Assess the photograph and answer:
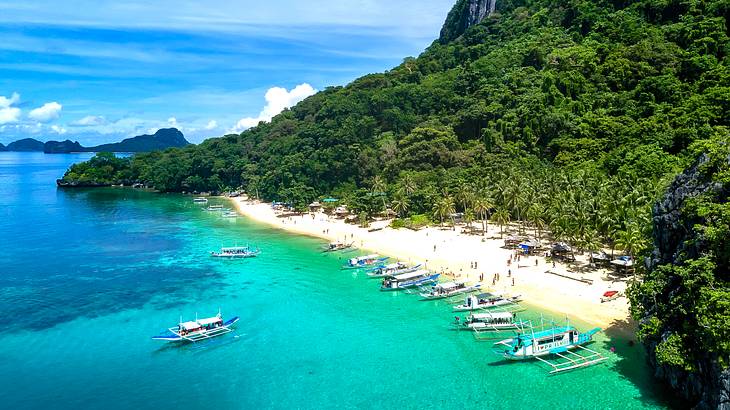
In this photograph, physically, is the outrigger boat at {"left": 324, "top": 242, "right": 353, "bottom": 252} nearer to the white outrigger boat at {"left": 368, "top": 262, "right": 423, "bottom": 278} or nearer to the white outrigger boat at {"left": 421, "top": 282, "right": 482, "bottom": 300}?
the white outrigger boat at {"left": 368, "top": 262, "right": 423, "bottom": 278}

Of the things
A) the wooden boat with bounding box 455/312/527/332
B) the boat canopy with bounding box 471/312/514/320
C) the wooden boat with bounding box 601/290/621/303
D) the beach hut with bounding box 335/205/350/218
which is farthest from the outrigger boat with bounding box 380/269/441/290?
the beach hut with bounding box 335/205/350/218

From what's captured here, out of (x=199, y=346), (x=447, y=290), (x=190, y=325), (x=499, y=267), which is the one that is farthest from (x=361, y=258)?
(x=199, y=346)

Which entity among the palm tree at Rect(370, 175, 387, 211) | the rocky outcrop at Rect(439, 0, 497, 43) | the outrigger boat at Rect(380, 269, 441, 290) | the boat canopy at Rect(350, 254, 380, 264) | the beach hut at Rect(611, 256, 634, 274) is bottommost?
the outrigger boat at Rect(380, 269, 441, 290)

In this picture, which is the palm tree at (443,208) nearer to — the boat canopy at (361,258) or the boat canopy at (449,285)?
the boat canopy at (361,258)

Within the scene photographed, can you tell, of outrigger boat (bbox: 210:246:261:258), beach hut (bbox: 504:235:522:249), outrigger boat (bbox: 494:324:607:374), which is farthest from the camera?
outrigger boat (bbox: 210:246:261:258)

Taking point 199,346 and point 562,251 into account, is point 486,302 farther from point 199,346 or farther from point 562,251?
point 199,346

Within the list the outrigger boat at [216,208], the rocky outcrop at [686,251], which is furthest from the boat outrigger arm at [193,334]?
the outrigger boat at [216,208]
